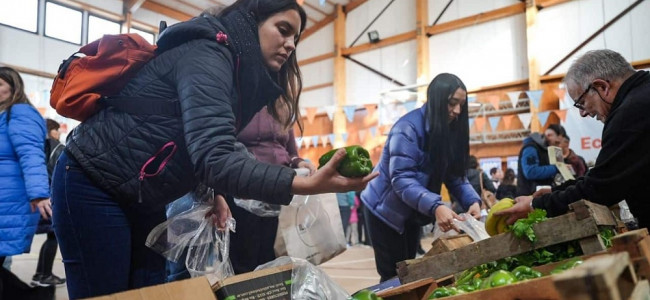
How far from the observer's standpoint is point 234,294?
4.04 ft

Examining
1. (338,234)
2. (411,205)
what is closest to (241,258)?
(338,234)

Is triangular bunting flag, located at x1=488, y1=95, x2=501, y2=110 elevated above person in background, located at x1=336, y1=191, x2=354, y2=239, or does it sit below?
above

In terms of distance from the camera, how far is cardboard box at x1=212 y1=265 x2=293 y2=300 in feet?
4.02

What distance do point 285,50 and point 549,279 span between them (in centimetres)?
95

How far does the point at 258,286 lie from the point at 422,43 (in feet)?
36.9

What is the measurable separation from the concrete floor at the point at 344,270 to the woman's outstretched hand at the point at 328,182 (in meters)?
2.96

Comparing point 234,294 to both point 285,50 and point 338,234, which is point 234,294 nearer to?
point 285,50

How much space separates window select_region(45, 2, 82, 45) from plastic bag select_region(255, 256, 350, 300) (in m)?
10.6

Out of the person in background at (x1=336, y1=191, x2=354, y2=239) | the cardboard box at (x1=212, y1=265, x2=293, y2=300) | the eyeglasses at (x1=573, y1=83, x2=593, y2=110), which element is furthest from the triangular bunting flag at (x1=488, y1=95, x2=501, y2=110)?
the cardboard box at (x1=212, y1=265, x2=293, y2=300)

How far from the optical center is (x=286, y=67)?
1.69 m

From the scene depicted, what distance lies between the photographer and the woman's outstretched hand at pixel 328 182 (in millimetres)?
1137

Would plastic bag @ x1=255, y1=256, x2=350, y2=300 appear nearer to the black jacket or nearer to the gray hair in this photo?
the black jacket

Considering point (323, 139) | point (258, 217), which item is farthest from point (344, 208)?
point (258, 217)

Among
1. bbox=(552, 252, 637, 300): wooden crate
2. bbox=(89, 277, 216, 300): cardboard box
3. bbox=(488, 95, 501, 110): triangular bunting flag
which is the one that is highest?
bbox=(488, 95, 501, 110): triangular bunting flag
